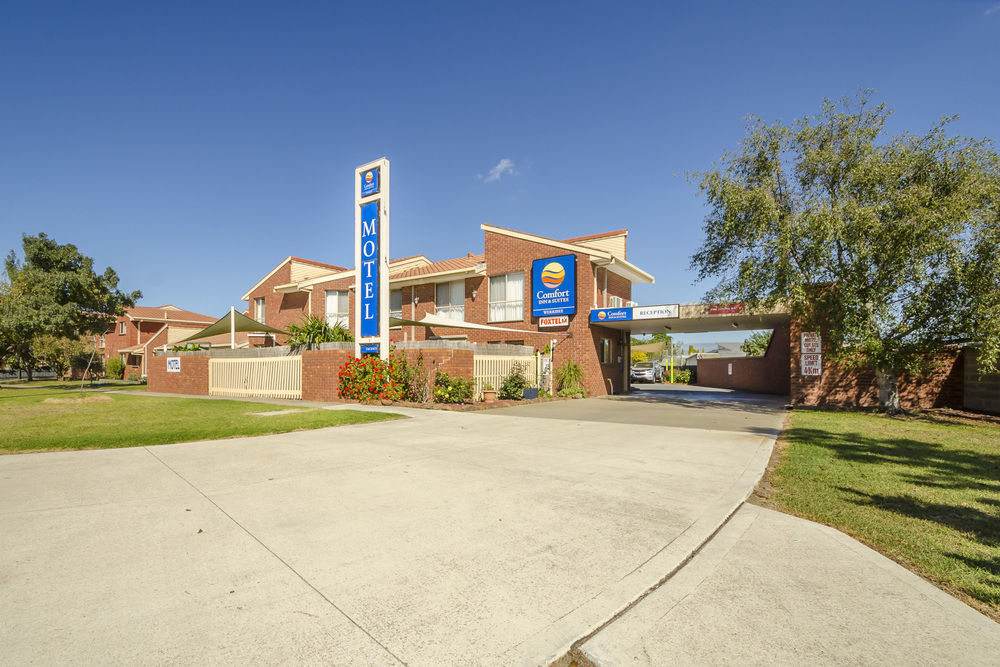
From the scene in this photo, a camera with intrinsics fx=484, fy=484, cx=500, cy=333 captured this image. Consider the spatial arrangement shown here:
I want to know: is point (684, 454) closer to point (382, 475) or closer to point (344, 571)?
point (382, 475)

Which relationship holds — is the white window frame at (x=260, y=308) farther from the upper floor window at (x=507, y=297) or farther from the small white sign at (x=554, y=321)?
the small white sign at (x=554, y=321)

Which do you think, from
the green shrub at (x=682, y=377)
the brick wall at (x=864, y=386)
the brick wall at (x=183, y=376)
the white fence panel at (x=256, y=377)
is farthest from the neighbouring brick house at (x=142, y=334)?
the brick wall at (x=864, y=386)

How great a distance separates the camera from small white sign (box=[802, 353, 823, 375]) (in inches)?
678

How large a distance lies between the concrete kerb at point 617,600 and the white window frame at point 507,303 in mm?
18262

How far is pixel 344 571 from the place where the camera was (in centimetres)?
317

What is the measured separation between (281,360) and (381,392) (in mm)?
5818

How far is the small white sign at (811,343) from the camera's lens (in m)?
17.0

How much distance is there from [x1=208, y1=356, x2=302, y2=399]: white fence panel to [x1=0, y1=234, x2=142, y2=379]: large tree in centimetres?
1302

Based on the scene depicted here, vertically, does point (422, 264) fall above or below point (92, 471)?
above

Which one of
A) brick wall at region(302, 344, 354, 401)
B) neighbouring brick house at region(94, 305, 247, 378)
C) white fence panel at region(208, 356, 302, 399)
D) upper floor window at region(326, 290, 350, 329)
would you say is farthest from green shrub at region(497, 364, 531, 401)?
neighbouring brick house at region(94, 305, 247, 378)

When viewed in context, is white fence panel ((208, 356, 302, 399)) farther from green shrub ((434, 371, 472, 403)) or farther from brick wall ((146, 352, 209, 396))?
green shrub ((434, 371, 472, 403))

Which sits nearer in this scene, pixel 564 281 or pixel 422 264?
pixel 564 281

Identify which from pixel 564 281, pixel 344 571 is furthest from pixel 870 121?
pixel 344 571

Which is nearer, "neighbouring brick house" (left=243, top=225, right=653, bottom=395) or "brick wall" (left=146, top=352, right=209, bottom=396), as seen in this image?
"neighbouring brick house" (left=243, top=225, right=653, bottom=395)
